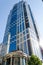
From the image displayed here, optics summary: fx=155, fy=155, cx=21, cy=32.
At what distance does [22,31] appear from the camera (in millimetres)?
93312

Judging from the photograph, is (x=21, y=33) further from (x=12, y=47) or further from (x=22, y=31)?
(x=12, y=47)

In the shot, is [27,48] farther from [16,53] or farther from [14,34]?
[16,53]

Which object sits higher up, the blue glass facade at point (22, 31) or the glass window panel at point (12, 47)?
the blue glass facade at point (22, 31)

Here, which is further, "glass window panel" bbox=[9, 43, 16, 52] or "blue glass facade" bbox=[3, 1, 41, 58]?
"glass window panel" bbox=[9, 43, 16, 52]

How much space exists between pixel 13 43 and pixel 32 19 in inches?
943

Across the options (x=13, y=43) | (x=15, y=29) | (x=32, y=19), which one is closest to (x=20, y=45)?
(x=13, y=43)

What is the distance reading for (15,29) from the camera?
318 ft

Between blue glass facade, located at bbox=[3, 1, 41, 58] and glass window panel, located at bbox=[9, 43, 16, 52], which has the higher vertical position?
blue glass facade, located at bbox=[3, 1, 41, 58]

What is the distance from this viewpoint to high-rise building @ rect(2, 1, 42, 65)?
83.4 meters

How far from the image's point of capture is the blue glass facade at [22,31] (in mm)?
83438

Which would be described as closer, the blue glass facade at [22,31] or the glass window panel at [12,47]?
the blue glass facade at [22,31]

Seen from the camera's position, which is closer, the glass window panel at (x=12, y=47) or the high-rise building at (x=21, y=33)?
the high-rise building at (x=21, y=33)

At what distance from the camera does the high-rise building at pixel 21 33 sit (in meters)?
83.4

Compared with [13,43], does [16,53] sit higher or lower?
lower
